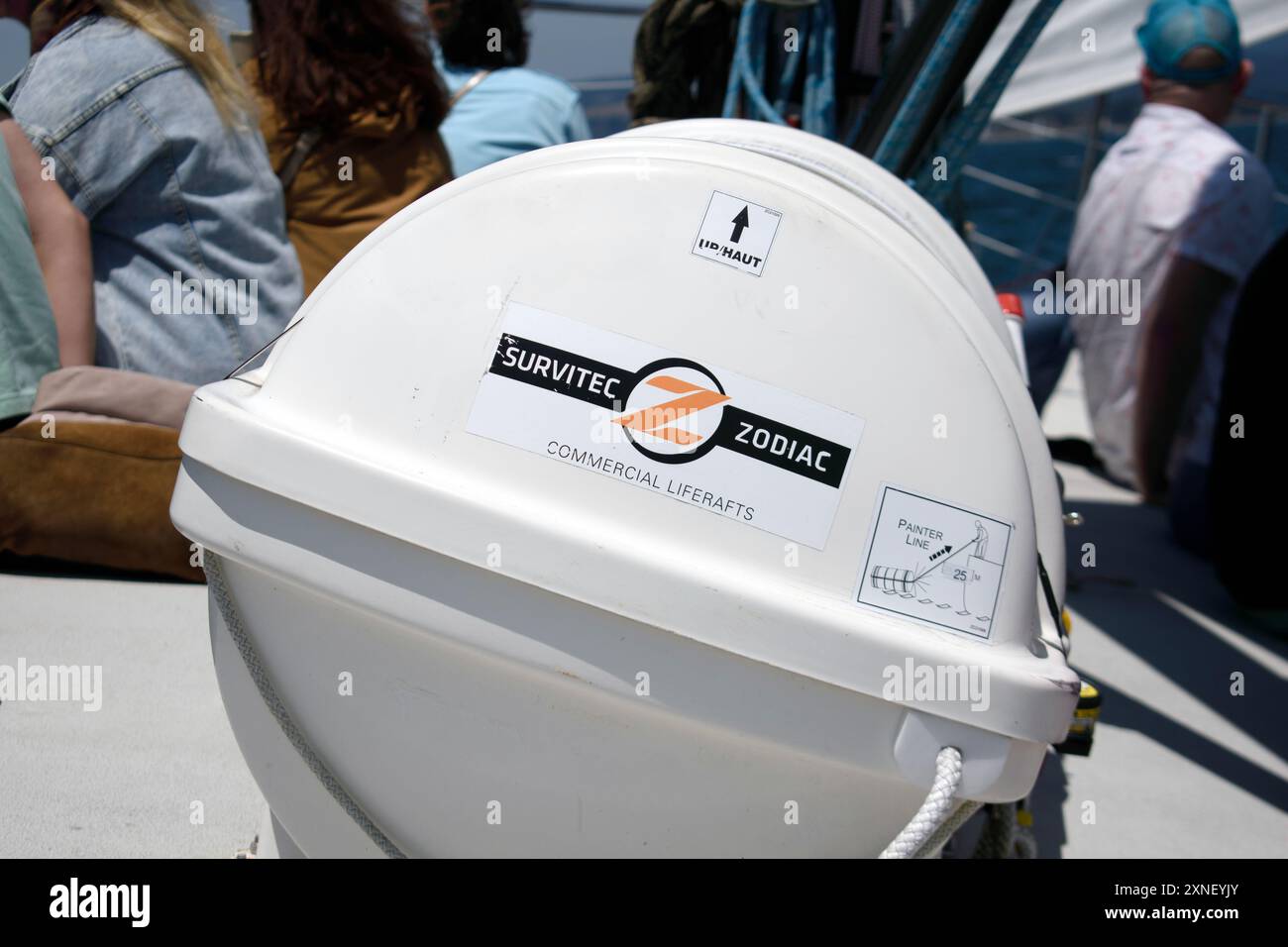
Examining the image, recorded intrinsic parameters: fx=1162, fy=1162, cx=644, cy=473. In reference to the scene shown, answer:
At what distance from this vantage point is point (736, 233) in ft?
3.47

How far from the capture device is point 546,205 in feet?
3.54

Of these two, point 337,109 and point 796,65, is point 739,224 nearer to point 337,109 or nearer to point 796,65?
point 337,109

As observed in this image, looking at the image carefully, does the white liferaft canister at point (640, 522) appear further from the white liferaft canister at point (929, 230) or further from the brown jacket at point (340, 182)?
the brown jacket at point (340, 182)

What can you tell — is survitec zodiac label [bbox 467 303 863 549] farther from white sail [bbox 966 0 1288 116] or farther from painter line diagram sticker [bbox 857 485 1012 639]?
white sail [bbox 966 0 1288 116]

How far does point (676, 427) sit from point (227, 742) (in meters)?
0.97

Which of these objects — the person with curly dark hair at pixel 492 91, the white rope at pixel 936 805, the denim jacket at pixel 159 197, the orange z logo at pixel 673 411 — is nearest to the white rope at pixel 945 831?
the white rope at pixel 936 805

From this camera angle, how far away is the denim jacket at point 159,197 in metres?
2.00

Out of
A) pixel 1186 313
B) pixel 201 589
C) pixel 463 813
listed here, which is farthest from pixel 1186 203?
pixel 463 813

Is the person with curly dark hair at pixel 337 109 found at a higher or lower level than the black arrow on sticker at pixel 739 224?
lower

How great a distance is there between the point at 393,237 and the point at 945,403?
1.77ft

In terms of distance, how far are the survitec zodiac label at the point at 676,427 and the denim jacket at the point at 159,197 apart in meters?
1.30

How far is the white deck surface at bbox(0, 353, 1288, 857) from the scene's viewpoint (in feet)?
4.73

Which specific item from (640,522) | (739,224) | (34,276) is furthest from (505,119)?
(640,522)

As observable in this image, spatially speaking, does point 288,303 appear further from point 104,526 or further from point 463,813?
point 463,813
